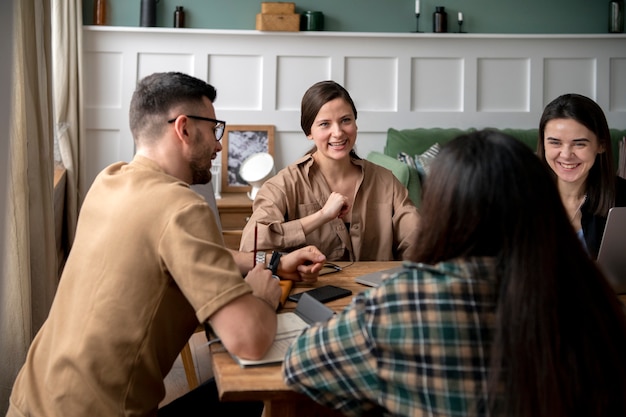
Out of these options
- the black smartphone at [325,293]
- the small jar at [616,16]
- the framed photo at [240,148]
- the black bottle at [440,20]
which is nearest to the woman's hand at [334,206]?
the black smartphone at [325,293]

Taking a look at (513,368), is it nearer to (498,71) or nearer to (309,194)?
(309,194)

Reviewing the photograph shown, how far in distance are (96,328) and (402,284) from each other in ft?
2.24

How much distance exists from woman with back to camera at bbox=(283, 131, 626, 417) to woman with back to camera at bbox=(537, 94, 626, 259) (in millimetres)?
1333

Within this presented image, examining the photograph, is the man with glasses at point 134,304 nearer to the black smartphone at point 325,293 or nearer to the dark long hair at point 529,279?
the black smartphone at point 325,293

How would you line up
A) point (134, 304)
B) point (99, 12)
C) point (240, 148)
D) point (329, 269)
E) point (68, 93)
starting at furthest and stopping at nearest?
point (240, 148) < point (99, 12) < point (68, 93) < point (329, 269) < point (134, 304)

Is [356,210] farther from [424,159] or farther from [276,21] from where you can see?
[276,21]

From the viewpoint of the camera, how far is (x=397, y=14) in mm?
4875

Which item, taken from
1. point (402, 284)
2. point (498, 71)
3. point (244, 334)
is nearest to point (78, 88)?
point (498, 71)

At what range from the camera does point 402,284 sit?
42.6 inches

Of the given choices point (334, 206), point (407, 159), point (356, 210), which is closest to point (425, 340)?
point (334, 206)

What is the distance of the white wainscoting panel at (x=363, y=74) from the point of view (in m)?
4.68

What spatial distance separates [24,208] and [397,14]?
3.31m

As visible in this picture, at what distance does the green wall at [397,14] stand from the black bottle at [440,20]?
0.08 metres

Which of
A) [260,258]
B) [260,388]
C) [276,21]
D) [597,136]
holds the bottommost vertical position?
[260,388]
